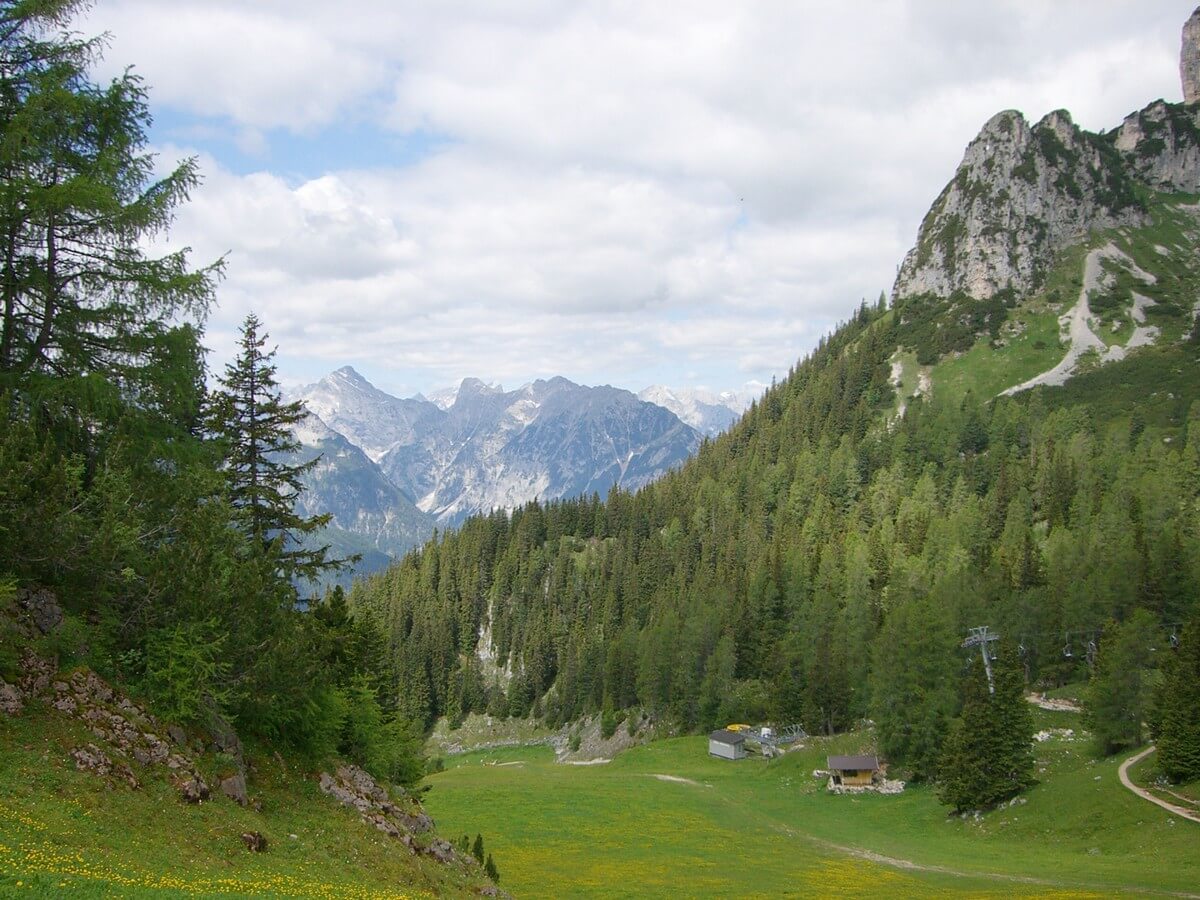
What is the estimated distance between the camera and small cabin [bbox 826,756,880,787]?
7312 cm

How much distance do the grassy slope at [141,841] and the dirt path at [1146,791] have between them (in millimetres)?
46695

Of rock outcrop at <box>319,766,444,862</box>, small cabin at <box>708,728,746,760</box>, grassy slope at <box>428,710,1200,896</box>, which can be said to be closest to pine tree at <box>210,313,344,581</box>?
rock outcrop at <box>319,766,444,862</box>

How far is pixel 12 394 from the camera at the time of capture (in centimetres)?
2042

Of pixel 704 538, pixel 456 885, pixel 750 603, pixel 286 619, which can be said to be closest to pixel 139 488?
pixel 286 619

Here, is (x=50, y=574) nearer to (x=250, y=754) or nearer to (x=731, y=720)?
(x=250, y=754)

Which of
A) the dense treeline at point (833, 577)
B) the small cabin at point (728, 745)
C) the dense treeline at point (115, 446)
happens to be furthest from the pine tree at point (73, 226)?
the small cabin at point (728, 745)

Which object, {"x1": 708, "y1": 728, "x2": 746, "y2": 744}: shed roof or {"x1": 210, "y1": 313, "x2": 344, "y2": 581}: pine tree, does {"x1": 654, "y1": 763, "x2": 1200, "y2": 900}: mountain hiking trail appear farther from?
{"x1": 210, "y1": 313, "x2": 344, "y2": 581}: pine tree

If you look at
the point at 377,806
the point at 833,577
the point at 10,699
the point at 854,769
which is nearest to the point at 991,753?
the point at 854,769

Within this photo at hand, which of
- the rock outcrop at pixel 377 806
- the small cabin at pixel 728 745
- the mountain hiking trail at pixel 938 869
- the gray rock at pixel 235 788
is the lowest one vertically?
the small cabin at pixel 728 745

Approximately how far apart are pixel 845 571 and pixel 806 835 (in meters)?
78.8

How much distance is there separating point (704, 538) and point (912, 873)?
13075cm

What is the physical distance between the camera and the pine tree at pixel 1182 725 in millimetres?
50031

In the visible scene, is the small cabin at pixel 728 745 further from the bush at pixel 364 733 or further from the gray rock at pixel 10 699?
the gray rock at pixel 10 699

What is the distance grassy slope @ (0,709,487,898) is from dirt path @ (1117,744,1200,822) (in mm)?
46695
